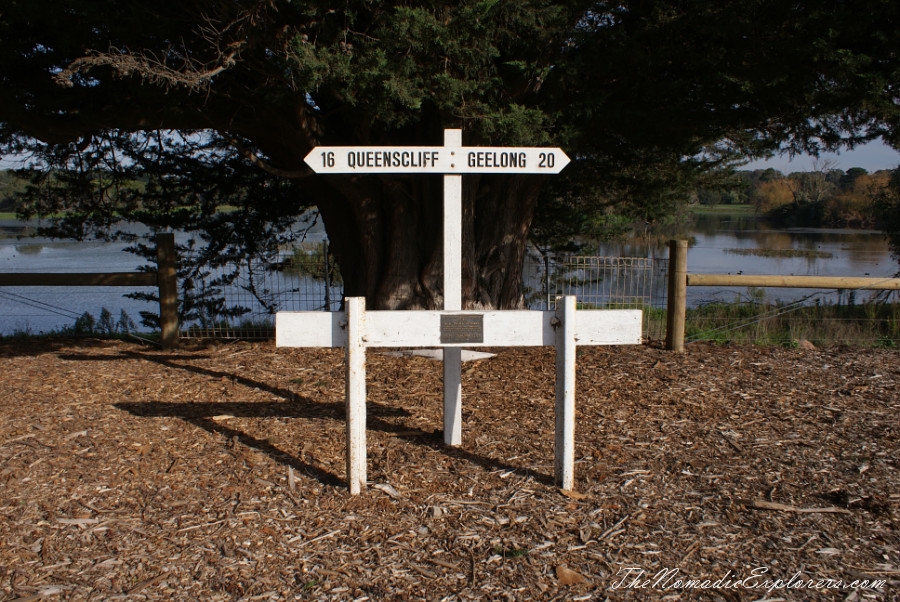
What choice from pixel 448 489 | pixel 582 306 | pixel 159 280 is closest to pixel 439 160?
pixel 448 489

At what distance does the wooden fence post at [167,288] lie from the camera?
797 cm

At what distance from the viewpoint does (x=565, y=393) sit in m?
4.03

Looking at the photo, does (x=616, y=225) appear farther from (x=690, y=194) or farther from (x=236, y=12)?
(x=236, y=12)

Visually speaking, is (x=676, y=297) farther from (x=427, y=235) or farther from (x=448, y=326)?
(x=448, y=326)

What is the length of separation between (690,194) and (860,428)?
7721 mm

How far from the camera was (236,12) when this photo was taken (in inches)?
223

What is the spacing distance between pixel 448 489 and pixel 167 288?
5.17 m

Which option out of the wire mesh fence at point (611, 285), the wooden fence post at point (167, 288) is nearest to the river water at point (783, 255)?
the wire mesh fence at point (611, 285)

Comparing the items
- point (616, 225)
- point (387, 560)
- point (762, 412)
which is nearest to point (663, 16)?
point (762, 412)

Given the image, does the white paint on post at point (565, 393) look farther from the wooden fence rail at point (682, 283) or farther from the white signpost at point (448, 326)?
the wooden fence rail at point (682, 283)

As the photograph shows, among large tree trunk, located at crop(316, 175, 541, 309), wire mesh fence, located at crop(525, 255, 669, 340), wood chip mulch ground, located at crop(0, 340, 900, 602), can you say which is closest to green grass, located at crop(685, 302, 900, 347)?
wire mesh fence, located at crop(525, 255, 669, 340)

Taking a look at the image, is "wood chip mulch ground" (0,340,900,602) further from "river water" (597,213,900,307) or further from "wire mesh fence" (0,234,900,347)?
"river water" (597,213,900,307)

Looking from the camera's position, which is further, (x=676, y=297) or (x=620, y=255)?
(x=620, y=255)

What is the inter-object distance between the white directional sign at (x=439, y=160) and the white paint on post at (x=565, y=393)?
0.84 m
